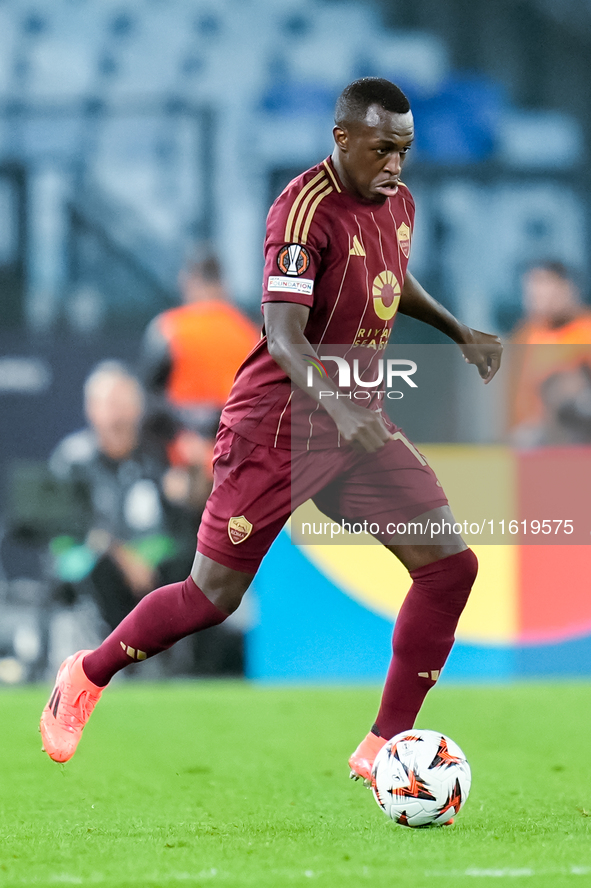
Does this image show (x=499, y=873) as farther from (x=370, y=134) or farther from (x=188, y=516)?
(x=188, y=516)

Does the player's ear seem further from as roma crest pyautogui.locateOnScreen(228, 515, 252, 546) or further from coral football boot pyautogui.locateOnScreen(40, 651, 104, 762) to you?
coral football boot pyautogui.locateOnScreen(40, 651, 104, 762)

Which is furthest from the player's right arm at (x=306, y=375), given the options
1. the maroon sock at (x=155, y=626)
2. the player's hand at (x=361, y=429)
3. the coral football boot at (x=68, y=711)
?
the coral football boot at (x=68, y=711)

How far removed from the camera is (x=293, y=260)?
3.36m

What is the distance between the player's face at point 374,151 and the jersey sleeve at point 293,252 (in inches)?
6.0

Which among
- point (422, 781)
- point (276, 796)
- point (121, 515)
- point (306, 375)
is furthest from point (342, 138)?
point (121, 515)

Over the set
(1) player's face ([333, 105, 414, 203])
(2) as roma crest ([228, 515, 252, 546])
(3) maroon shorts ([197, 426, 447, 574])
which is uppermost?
(1) player's face ([333, 105, 414, 203])

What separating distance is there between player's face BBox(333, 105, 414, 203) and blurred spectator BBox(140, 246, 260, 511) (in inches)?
151

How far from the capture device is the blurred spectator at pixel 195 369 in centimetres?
723

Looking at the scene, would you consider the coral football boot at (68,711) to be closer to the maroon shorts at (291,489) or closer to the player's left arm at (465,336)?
the maroon shorts at (291,489)

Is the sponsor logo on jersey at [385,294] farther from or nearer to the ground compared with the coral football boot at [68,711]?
farther from the ground

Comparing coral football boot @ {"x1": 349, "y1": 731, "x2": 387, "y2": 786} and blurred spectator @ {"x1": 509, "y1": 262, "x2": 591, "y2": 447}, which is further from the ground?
blurred spectator @ {"x1": 509, "y1": 262, "x2": 591, "y2": 447}

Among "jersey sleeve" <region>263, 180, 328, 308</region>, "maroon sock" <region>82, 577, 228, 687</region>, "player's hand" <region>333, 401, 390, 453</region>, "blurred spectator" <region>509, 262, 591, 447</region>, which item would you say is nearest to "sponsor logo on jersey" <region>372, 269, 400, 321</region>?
"jersey sleeve" <region>263, 180, 328, 308</region>

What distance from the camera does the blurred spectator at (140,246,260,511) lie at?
7.23 metres

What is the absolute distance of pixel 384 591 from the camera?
6.59m
